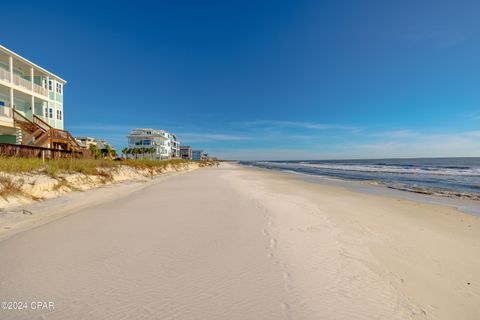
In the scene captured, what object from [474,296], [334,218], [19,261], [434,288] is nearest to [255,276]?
[434,288]

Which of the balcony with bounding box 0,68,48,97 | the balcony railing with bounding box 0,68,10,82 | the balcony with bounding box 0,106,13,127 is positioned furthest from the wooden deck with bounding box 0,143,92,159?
the balcony with bounding box 0,68,48,97

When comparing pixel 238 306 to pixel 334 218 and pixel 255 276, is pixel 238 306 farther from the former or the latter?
pixel 334 218

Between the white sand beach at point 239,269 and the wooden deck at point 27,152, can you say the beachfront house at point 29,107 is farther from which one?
the white sand beach at point 239,269

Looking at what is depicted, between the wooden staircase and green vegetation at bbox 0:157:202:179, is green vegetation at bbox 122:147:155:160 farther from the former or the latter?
green vegetation at bbox 0:157:202:179

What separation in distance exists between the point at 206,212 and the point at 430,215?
7.81 meters

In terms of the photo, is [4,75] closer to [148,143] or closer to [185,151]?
[148,143]

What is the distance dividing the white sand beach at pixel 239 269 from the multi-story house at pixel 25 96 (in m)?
18.8

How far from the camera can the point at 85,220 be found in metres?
5.71

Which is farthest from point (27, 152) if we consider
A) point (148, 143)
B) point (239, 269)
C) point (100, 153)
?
point (148, 143)

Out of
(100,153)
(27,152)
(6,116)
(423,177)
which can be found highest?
(6,116)

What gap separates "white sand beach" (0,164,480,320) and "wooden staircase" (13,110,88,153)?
1644 cm

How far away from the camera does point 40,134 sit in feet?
57.8

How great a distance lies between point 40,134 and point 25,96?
6432mm

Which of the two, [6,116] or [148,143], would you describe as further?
[148,143]
